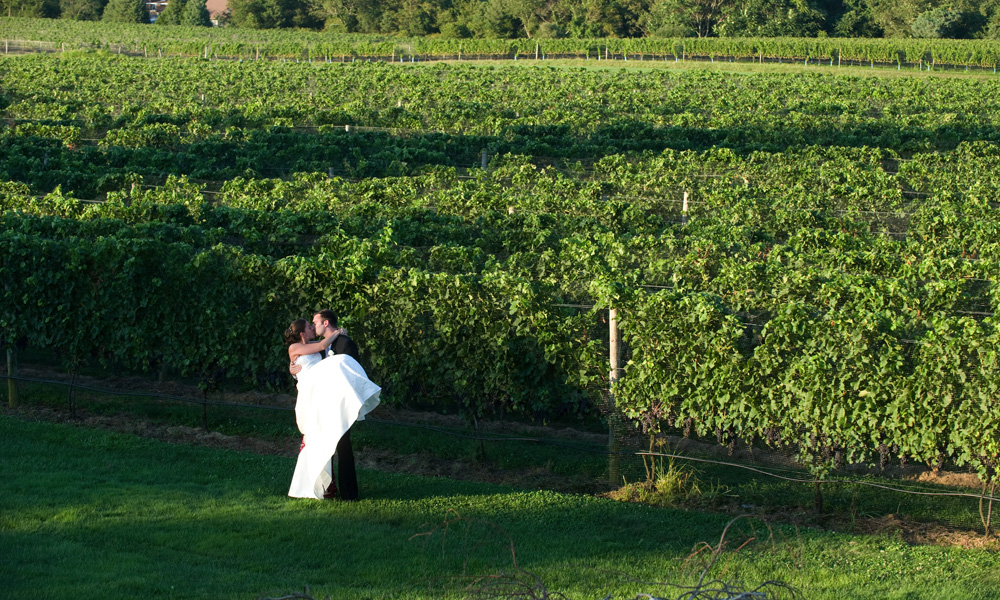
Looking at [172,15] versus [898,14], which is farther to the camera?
[172,15]

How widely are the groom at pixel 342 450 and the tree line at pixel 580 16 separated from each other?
270 ft

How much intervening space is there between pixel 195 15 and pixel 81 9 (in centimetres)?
1378

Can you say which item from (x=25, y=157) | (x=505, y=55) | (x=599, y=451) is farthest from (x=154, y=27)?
(x=599, y=451)

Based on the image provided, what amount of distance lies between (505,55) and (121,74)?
36.6 m

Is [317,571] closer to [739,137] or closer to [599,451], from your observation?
[599,451]

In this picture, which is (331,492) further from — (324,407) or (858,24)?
(858,24)

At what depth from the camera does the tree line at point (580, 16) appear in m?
83.2

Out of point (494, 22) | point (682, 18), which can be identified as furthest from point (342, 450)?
point (494, 22)

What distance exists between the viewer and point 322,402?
25.6 ft

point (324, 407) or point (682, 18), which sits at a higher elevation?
point (682, 18)

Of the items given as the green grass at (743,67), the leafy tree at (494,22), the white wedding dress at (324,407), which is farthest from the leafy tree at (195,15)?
the white wedding dress at (324,407)

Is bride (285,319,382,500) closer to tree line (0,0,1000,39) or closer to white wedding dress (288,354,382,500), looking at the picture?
white wedding dress (288,354,382,500)

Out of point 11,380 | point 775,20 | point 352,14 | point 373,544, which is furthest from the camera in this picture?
point 352,14

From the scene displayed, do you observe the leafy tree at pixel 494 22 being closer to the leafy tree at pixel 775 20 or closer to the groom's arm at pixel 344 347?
the leafy tree at pixel 775 20
